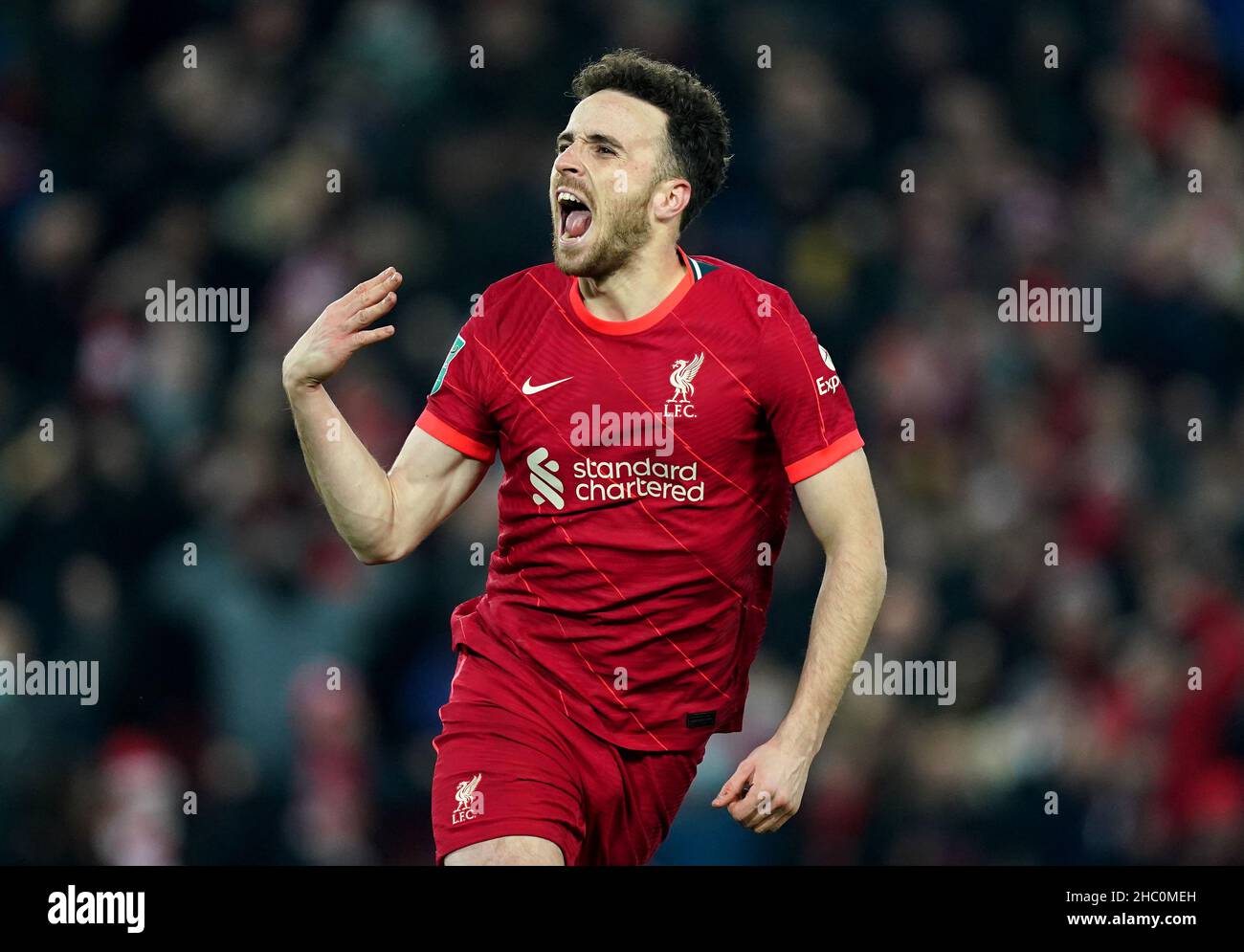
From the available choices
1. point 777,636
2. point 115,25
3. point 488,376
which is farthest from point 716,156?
point 115,25

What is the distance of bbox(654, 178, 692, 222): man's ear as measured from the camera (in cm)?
457

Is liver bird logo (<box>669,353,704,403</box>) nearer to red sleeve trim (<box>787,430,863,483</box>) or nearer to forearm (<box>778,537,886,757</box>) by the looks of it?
red sleeve trim (<box>787,430,863,483</box>)

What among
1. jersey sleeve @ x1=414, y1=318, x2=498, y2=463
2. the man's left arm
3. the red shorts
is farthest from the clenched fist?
the man's left arm

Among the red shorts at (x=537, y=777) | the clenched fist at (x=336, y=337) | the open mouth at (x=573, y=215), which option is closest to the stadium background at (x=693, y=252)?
the red shorts at (x=537, y=777)

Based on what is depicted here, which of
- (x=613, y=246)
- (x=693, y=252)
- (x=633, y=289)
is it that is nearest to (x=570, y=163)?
(x=613, y=246)

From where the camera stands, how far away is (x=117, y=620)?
7074 millimetres

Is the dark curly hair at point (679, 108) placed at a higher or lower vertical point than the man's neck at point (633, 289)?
higher

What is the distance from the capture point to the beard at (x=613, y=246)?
14.5ft

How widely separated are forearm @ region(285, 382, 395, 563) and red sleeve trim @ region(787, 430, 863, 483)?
969 mm

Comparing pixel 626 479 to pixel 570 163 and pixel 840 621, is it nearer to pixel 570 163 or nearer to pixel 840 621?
pixel 840 621

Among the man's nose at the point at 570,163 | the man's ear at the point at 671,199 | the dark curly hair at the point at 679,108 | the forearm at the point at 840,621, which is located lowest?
the forearm at the point at 840,621

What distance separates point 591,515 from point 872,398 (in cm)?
341

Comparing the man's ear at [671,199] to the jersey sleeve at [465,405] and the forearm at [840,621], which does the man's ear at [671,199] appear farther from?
the forearm at [840,621]

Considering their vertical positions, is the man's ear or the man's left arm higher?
the man's ear
